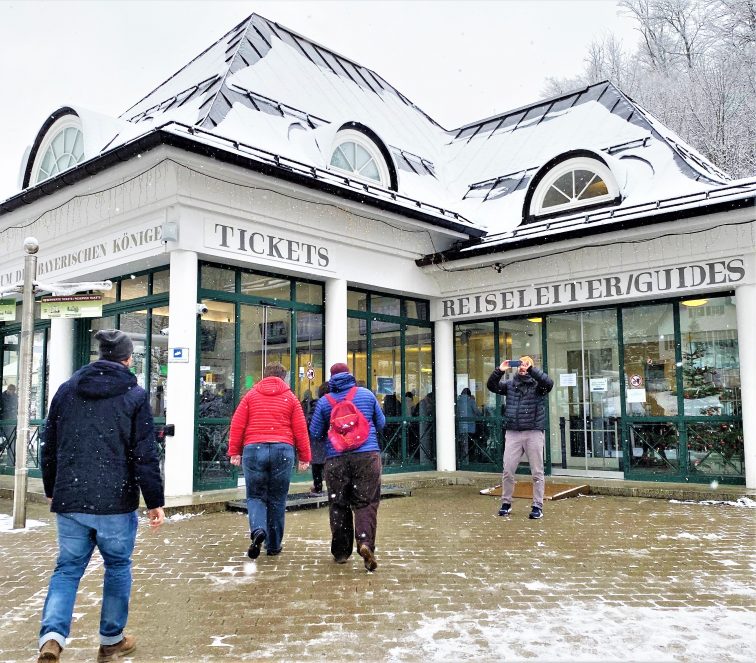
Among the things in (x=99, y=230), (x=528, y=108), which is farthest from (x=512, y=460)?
(x=528, y=108)

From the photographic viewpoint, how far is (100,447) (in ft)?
12.6

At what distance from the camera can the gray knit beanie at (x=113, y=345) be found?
159 inches

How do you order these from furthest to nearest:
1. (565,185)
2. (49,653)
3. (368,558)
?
(565,185)
(368,558)
(49,653)

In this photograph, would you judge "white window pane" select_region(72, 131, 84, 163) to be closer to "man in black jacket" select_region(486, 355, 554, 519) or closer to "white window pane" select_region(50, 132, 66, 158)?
"white window pane" select_region(50, 132, 66, 158)

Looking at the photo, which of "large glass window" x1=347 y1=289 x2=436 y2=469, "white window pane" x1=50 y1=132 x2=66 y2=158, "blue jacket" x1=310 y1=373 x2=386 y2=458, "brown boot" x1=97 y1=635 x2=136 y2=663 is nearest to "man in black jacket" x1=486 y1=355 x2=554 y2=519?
"blue jacket" x1=310 y1=373 x2=386 y2=458

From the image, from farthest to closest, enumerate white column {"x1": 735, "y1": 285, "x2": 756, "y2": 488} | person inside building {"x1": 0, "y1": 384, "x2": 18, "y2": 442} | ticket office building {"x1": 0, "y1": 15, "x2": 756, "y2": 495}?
person inside building {"x1": 0, "y1": 384, "x2": 18, "y2": 442} → white column {"x1": 735, "y1": 285, "x2": 756, "y2": 488} → ticket office building {"x1": 0, "y1": 15, "x2": 756, "y2": 495}

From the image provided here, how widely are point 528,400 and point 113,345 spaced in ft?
18.2

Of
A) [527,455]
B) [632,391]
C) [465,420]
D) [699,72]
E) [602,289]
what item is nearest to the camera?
[527,455]

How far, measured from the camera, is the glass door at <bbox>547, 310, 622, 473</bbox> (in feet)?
38.8

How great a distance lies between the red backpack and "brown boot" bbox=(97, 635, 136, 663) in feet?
8.44

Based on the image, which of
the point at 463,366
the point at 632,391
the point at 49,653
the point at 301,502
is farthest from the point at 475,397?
the point at 49,653

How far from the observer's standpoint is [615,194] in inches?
474

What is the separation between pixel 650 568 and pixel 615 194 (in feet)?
25.4

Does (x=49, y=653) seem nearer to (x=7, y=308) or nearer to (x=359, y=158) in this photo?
(x=7, y=308)
